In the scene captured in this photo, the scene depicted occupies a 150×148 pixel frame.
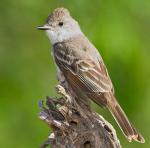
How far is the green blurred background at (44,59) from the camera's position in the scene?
35.6ft

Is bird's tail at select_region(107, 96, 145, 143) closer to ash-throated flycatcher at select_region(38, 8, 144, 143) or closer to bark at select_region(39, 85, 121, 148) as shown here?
ash-throated flycatcher at select_region(38, 8, 144, 143)

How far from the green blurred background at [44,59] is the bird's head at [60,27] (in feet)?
0.39

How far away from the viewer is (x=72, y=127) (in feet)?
32.2

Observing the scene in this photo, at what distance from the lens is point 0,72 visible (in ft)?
37.5

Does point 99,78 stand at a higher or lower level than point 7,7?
lower

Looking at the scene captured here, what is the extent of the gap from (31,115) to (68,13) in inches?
46.2

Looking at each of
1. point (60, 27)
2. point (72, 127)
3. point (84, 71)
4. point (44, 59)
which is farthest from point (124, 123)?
point (44, 59)

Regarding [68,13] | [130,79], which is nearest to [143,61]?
[130,79]

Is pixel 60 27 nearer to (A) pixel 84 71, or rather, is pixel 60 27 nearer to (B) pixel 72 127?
(A) pixel 84 71

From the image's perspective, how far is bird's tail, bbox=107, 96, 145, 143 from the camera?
1052 cm

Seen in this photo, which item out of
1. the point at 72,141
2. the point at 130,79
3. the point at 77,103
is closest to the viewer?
the point at 72,141

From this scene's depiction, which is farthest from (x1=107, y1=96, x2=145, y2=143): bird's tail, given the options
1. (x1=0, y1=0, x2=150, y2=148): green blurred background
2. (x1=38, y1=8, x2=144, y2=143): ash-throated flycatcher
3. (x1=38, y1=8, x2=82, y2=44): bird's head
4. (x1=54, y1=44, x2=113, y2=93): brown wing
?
(x1=38, y1=8, x2=82, y2=44): bird's head

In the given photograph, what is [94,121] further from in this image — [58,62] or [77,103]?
[58,62]

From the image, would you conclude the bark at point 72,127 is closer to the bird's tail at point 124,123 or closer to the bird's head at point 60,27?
the bird's tail at point 124,123
